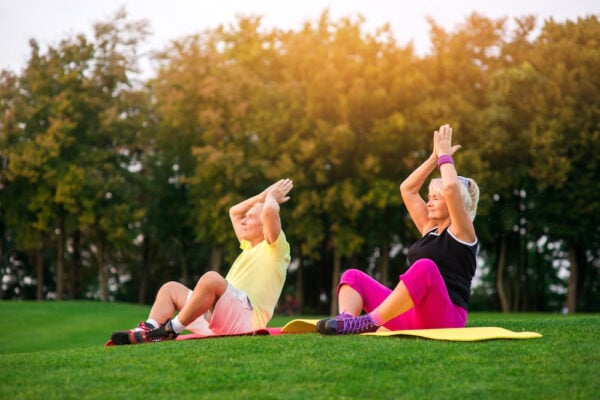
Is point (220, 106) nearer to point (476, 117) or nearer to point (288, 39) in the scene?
point (288, 39)

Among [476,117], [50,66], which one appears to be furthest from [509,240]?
[50,66]

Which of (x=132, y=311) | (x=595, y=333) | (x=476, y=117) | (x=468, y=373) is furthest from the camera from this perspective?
(x=476, y=117)

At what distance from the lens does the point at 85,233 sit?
3900 centimetres

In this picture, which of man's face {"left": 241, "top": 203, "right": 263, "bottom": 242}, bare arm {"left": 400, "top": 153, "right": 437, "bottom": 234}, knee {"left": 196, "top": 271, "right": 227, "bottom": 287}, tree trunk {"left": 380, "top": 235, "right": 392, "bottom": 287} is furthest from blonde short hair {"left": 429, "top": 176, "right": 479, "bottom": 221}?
tree trunk {"left": 380, "top": 235, "right": 392, "bottom": 287}

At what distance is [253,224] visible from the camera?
9.88m

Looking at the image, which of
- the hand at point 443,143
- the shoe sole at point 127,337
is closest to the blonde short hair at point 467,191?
the hand at point 443,143

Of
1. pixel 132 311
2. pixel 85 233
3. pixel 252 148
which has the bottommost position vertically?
pixel 132 311

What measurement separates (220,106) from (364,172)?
671cm

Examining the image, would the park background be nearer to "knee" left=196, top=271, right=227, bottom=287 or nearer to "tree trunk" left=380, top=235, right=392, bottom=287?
"tree trunk" left=380, top=235, right=392, bottom=287

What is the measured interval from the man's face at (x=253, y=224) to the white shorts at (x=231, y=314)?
2.89 ft

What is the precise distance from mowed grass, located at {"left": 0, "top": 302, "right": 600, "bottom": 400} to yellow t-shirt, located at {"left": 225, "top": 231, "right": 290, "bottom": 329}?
0.87 meters

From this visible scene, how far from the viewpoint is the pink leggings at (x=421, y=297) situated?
8.00m

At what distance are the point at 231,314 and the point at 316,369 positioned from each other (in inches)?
83.7

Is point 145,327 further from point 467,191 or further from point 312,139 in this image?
point 312,139
